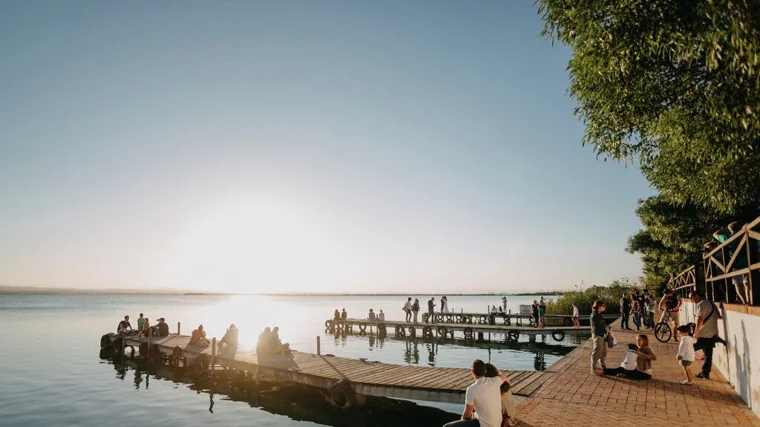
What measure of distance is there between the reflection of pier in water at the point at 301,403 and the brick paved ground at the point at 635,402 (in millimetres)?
5545

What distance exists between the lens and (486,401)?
789 centimetres

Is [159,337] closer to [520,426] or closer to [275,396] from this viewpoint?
[275,396]

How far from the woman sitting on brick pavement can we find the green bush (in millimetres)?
32883

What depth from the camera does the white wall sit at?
→ 859cm

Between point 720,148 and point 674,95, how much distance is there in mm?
1360

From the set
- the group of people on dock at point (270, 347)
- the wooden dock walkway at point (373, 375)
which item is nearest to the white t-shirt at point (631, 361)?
the wooden dock walkway at point (373, 375)

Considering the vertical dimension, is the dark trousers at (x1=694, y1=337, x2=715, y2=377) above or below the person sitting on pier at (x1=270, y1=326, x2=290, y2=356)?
above

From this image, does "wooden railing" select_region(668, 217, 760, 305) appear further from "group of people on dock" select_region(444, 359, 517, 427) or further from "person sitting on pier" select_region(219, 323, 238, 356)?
"person sitting on pier" select_region(219, 323, 238, 356)

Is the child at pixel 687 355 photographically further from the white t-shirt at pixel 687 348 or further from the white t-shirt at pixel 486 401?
the white t-shirt at pixel 486 401

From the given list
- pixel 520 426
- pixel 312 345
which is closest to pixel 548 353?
pixel 312 345

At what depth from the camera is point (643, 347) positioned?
43.4ft

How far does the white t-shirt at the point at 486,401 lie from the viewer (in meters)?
7.86

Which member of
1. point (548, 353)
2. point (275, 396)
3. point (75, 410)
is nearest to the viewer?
point (75, 410)

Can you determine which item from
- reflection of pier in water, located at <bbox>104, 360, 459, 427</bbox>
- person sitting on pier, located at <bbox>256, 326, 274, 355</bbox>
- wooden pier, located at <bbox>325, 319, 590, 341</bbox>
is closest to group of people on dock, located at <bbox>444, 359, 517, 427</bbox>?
reflection of pier in water, located at <bbox>104, 360, 459, 427</bbox>
